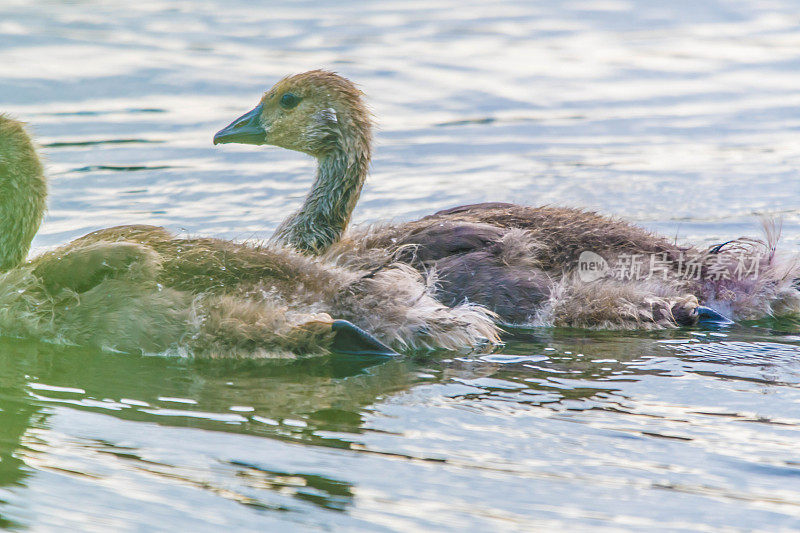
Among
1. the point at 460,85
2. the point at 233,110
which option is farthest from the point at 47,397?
the point at 460,85

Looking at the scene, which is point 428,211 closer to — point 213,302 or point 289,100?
point 289,100

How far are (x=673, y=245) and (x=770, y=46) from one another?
853 cm

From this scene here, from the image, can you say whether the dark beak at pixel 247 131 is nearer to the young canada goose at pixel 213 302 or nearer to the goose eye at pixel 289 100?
the goose eye at pixel 289 100

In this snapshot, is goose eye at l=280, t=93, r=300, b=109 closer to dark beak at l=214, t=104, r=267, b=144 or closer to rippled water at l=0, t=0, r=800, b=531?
dark beak at l=214, t=104, r=267, b=144

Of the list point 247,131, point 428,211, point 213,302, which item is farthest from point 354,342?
point 428,211

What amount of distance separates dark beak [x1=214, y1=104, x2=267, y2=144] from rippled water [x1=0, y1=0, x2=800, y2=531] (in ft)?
4.19

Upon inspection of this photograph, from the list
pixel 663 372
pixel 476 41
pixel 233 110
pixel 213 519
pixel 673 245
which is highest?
pixel 476 41

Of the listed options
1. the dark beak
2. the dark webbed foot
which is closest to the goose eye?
the dark beak

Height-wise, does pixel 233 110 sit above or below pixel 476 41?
below

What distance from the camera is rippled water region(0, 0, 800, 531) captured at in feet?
15.3

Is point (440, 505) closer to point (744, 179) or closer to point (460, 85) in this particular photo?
point (744, 179)

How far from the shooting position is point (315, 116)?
8062 millimetres

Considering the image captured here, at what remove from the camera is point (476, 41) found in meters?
15.2

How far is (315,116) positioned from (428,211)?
2249 mm
